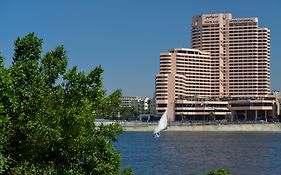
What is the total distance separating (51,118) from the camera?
16.1m

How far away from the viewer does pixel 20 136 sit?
16.0m

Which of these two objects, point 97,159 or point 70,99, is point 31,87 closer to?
point 70,99

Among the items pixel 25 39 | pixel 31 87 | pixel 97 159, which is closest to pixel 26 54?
pixel 25 39

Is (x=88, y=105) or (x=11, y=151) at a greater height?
(x=88, y=105)

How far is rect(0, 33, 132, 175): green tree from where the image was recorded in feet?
50.8

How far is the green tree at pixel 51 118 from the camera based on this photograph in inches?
610

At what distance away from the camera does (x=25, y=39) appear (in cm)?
1728

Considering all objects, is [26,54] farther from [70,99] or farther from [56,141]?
[56,141]

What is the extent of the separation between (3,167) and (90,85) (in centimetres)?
424

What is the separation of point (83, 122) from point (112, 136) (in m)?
2.45

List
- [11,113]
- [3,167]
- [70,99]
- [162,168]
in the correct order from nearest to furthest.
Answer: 1. [3,167]
2. [11,113]
3. [70,99]
4. [162,168]

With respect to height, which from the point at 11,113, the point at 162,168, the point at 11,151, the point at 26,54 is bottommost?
the point at 162,168

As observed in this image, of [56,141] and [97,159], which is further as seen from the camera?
[97,159]

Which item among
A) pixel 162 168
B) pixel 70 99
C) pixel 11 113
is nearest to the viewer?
pixel 11 113
